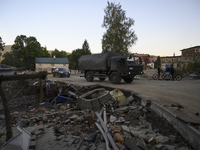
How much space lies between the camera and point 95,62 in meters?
14.1

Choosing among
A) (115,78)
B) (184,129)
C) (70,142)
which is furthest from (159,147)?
(115,78)

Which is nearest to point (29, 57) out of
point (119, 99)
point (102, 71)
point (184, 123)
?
point (102, 71)

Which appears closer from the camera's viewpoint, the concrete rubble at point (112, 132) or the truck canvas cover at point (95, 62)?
the concrete rubble at point (112, 132)

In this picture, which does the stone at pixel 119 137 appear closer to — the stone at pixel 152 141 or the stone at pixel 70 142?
the stone at pixel 152 141

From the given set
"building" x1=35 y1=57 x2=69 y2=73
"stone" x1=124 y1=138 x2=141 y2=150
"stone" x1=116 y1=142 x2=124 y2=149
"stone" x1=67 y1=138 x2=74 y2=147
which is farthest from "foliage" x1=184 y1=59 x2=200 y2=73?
"building" x1=35 y1=57 x2=69 y2=73

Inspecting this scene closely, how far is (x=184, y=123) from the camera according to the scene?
3.64 meters

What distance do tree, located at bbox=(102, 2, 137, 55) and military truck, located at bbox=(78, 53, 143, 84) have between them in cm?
1278

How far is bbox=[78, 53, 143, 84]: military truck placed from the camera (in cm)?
1184

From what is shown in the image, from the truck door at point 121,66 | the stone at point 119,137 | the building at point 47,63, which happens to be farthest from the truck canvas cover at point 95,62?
the building at point 47,63

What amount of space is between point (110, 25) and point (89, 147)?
26.2 meters

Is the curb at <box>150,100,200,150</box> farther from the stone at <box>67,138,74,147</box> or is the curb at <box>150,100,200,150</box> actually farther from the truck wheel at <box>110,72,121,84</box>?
the truck wheel at <box>110,72,121,84</box>

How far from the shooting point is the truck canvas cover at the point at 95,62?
1337 centimetres

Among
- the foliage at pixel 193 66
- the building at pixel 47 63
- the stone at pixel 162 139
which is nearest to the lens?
the stone at pixel 162 139

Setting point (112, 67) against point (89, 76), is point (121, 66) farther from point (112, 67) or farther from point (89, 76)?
point (89, 76)
